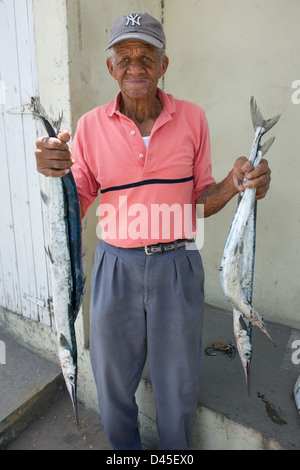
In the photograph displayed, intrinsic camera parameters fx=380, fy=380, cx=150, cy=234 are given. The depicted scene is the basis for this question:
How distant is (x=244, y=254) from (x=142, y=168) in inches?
27.9

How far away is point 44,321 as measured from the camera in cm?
337

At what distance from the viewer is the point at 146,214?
2.06 metres

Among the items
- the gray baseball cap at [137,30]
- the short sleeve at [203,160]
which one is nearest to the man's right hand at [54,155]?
the gray baseball cap at [137,30]

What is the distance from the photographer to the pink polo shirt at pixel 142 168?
2010mm

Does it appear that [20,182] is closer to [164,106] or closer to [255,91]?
[164,106]

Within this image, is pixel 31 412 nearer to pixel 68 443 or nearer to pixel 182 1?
pixel 68 443

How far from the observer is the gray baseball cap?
1.85 meters

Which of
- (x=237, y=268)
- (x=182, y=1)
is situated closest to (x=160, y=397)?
(x=237, y=268)

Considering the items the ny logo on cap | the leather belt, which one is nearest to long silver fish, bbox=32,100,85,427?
the leather belt

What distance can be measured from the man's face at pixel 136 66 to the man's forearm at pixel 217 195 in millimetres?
613

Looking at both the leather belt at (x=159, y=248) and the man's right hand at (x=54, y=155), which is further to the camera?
the leather belt at (x=159, y=248)

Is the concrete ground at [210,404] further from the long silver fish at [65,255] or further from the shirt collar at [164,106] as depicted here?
the shirt collar at [164,106]

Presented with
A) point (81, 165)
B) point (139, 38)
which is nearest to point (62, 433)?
point (81, 165)

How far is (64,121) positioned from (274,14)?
1.79m
